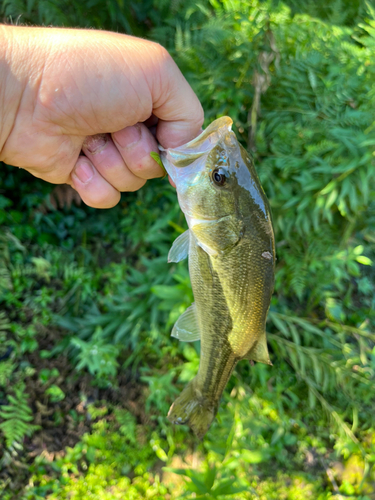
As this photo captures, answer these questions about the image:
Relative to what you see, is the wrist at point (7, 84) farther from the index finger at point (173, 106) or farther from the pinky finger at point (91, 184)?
the index finger at point (173, 106)

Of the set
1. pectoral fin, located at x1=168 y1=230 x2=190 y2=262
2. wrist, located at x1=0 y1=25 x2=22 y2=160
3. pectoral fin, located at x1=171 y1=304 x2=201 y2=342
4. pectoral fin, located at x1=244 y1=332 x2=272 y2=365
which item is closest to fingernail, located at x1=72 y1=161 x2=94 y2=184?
wrist, located at x1=0 y1=25 x2=22 y2=160

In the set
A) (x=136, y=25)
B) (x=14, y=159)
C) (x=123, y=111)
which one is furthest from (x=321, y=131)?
(x=14, y=159)

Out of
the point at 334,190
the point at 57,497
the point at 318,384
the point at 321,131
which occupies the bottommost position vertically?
the point at 57,497

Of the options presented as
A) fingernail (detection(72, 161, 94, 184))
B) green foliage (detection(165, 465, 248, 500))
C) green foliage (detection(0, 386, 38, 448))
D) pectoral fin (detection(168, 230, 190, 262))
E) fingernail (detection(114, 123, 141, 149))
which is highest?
fingernail (detection(114, 123, 141, 149))

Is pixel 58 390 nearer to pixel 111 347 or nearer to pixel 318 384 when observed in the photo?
pixel 111 347

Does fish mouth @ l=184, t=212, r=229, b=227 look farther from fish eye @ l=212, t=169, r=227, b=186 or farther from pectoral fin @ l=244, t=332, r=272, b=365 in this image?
pectoral fin @ l=244, t=332, r=272, b=365

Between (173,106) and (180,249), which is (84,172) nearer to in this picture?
(173,106)

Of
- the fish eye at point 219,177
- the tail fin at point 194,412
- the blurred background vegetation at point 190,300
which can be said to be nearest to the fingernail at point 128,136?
the fish eye at point 219,177
